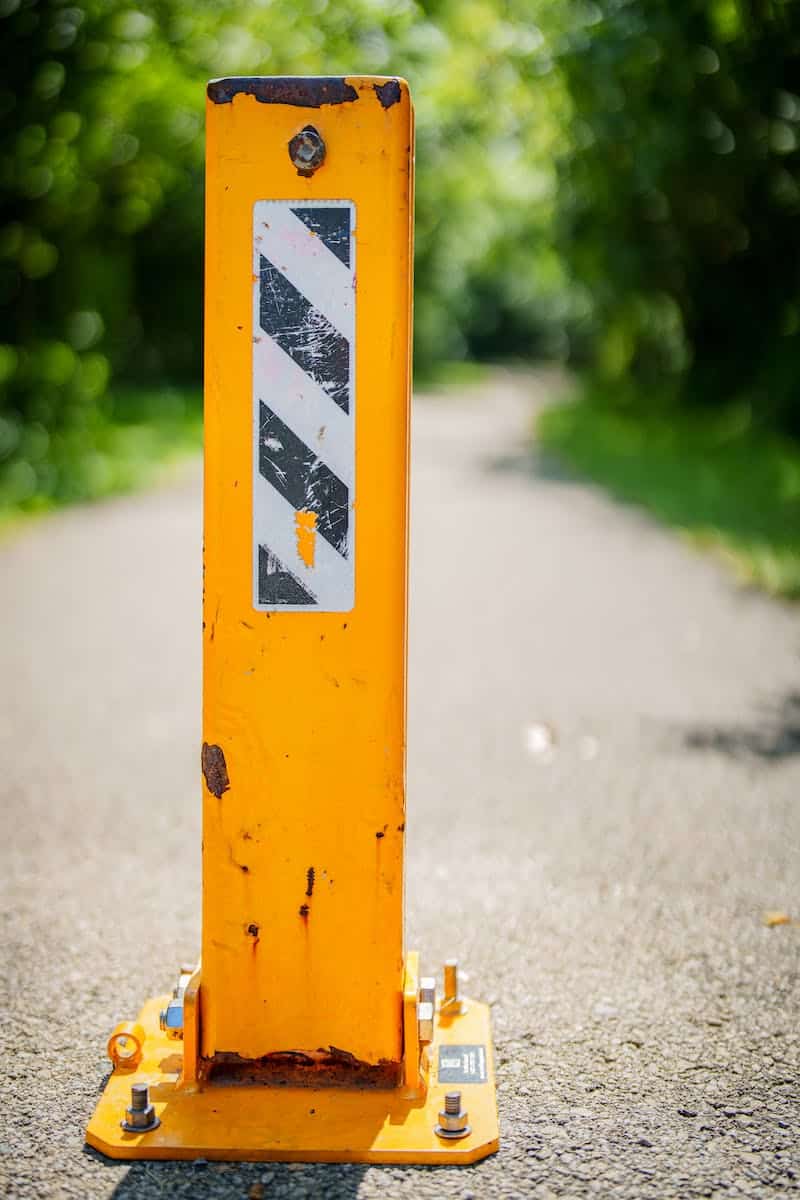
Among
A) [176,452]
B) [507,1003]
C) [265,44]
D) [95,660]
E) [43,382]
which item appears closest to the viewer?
[507,1003]

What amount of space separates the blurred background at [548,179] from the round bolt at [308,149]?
621 centimetres

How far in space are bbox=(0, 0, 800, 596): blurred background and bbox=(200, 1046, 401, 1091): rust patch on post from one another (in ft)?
19.5

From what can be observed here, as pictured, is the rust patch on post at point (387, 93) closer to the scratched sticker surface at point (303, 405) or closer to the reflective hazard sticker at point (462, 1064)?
the scratched sticker surface at point (303, 405)

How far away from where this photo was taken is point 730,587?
26.9ft

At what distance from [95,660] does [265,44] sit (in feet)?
22.6

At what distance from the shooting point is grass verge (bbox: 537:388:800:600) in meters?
9.34

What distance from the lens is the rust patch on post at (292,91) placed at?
222 cm

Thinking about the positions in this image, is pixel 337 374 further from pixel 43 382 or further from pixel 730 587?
pixel 43 382

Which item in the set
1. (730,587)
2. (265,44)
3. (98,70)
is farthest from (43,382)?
(730,587)

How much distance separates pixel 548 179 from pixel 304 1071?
827 inches

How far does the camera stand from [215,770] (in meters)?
2.40

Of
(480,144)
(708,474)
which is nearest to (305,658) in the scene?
(708,474)

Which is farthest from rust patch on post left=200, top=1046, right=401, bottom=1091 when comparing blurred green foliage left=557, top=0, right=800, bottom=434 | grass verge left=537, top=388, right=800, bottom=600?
blurred green foliage left=557, top=0, right=800, bottom=434

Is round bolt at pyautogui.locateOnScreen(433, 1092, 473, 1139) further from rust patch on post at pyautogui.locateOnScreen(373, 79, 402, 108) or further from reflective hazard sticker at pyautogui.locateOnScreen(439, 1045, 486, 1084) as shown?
rust patch on post at pyautogui.locateOnScreen(373, 79, 402, 108)
